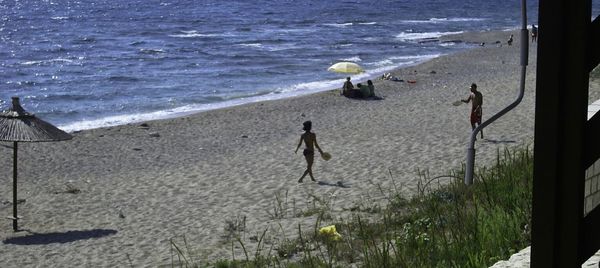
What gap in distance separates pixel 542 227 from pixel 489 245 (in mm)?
2471

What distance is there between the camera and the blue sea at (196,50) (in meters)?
33.3

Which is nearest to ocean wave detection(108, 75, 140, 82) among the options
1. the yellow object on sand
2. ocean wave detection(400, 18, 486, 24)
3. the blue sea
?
the blue sea

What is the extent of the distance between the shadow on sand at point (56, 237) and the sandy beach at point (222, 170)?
1.3 inches

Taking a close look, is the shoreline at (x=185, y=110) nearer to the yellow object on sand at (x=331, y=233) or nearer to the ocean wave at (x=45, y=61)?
the ocean wave at (x=45, y=61)

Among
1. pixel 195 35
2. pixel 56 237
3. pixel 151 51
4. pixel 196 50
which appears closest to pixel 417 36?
pixel 196 50

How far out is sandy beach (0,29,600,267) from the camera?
12.9 meters

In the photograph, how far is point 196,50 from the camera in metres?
50.5

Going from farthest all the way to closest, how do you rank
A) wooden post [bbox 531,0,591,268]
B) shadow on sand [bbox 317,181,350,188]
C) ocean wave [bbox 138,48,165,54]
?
1. ocean wave [bbox 138,48,165,54]
2. shadow on sand [bbox 317,181,350,188]
3. wooden post [bbox 531,0,591,268]

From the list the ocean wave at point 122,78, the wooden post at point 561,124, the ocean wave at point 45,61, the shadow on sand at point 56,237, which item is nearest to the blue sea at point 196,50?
the ocean wave at point 122,78

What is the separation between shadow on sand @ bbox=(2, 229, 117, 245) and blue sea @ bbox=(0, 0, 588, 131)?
13.6m

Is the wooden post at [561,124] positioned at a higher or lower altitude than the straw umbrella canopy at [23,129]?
higher

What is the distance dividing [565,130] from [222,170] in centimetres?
1681

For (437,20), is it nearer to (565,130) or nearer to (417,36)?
(417,36)

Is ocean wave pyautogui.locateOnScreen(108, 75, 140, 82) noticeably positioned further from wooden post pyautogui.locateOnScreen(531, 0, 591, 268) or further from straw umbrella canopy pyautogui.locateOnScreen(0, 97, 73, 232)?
wooden post pyautogui.locateOnScreen(531, 0, 591, 268)
